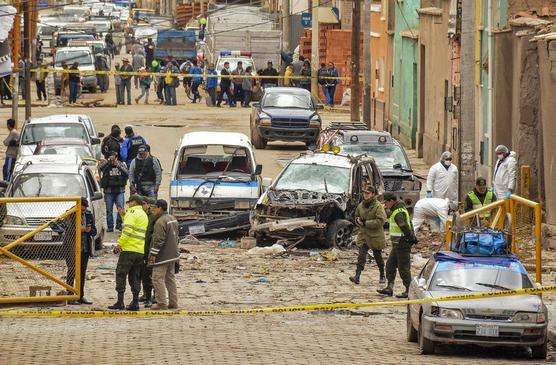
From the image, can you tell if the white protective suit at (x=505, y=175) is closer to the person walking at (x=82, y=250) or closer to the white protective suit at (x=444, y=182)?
the white protective suit at (x=444, y=182)

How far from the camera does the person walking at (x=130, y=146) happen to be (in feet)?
105

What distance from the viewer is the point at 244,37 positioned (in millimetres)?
70750

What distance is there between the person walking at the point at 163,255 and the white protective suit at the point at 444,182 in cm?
908

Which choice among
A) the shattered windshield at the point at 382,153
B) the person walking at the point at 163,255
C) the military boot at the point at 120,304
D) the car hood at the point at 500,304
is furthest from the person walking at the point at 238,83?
the car hood at the point at 500,304

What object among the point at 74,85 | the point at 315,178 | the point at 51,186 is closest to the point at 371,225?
the point at 315,178

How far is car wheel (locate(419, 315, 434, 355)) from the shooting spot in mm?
16703

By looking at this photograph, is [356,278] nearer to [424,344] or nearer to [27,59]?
[424,344]

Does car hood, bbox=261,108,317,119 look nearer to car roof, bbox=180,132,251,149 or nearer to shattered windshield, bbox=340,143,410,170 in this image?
shattered windshield, bbox=340,143,410,170

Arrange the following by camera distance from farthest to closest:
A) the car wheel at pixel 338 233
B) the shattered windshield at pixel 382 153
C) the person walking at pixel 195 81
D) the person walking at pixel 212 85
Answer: the person walking at pixel 195 81, the person walking at pixel 212 85, the shattered windshield at pixel 382 153, the car wheel at pixel 338 233

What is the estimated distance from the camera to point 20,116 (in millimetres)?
52812

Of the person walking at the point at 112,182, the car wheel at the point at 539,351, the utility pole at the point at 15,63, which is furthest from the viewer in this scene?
the utility pole at the point at 15,63

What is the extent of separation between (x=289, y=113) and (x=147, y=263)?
81.7 ft

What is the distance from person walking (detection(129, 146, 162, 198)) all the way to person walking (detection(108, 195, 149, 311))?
9292 millimetres

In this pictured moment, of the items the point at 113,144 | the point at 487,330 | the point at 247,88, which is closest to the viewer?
the point at 487,330
